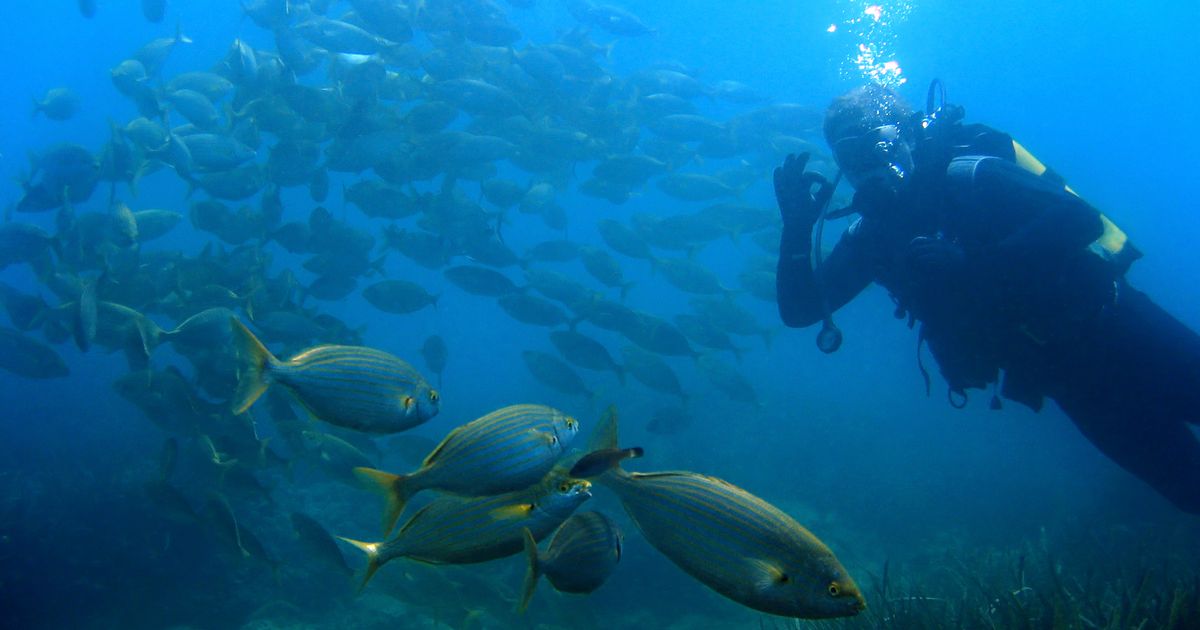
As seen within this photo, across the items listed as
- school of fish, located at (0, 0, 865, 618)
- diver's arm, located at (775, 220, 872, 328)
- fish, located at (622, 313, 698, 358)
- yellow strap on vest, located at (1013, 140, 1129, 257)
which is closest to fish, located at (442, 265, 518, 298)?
school of fish, located at (0, 0, 865, 618)

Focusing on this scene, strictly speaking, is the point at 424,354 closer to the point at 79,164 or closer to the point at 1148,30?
the point at 79,164

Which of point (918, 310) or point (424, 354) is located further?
point (424, 354)

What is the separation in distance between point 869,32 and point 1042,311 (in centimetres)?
6981

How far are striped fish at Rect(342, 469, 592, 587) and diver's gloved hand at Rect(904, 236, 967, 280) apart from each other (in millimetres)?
3564

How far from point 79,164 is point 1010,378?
1087cm

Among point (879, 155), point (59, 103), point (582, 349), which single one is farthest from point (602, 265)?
point (59, 103)

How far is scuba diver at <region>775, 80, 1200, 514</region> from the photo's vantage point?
4.06 metres

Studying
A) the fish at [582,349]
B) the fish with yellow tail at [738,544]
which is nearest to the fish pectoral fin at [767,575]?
the fish with yellow tail at [738,544]

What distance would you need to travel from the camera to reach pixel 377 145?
820 cm

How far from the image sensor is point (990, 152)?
4.75 m

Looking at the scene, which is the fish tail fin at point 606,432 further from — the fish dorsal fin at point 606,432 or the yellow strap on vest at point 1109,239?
the yellow strap on vest at point 1109,239

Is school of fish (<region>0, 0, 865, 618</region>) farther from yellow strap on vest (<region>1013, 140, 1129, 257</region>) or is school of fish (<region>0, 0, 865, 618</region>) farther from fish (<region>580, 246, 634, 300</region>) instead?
yellow strap on vest (<region>1013, 140, 1129, 257</region>)

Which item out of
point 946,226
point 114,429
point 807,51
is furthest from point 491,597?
point 807,51

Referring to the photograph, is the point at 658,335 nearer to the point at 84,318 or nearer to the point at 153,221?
the point at 84,318
